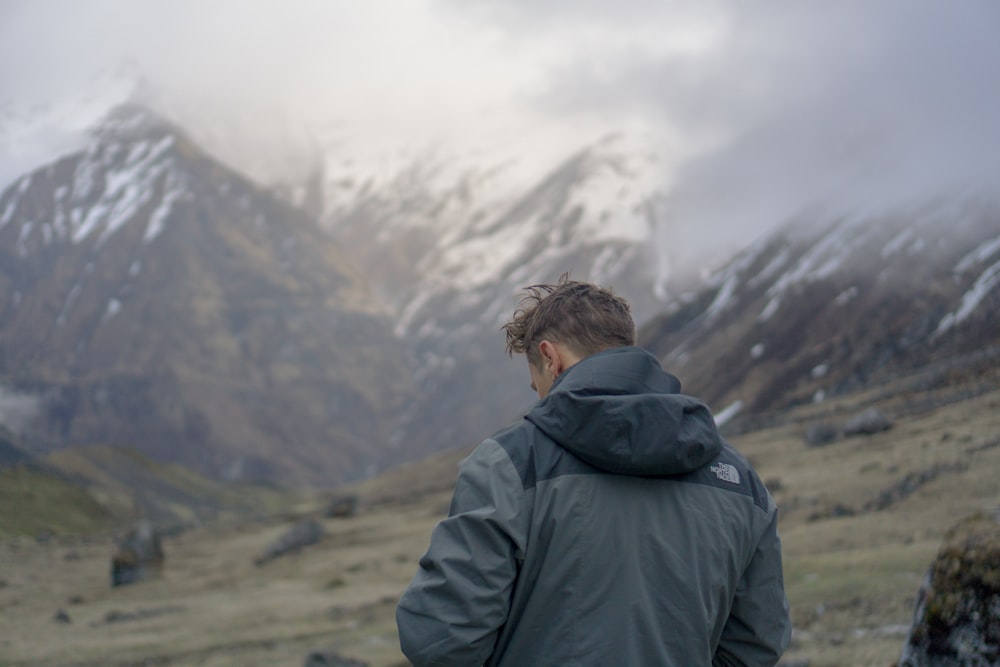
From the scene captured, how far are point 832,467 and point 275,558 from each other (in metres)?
25.0

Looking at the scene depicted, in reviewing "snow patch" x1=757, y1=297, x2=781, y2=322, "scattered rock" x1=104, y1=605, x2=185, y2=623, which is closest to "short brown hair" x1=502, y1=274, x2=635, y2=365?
"scattered rock" x1=104, y1=605, x2=185, y2=623

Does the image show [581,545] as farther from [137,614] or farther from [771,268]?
[771,268]

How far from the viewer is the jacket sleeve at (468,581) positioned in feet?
10.7

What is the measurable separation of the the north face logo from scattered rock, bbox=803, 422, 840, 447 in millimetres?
35130

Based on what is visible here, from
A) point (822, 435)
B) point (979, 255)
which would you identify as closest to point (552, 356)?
point (822, 435)

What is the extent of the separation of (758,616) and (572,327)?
1.38 metres

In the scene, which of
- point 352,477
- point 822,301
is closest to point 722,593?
point 822,301

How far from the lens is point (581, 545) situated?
3.38 m

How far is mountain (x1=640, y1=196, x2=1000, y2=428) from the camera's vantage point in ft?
177

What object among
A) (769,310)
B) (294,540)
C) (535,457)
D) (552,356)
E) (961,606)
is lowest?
(294,540)

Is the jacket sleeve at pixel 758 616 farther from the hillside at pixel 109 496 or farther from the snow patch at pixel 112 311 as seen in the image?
the snow patch at pixel 112 311

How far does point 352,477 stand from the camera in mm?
189500

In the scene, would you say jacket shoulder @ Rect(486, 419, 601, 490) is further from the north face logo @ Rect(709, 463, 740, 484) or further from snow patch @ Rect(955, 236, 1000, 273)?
snow patch @ Rect(955, 236, 1000, 273)

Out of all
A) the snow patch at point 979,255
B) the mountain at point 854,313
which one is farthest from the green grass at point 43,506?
the snow patch at point 979,255
